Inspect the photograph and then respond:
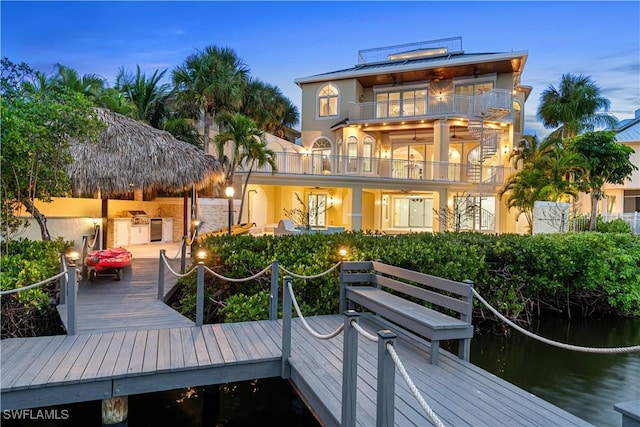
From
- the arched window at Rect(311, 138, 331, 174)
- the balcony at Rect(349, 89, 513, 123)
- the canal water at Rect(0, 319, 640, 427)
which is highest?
the balcony at Rect(349, 89, 513, 123)

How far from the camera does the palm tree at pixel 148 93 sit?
19.9m

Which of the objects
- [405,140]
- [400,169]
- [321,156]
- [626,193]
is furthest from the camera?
[626,193]

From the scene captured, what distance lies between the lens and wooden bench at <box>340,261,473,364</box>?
15.8 ft

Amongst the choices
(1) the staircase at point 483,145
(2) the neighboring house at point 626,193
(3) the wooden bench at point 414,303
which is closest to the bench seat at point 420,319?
(3) the wooden bench at point 414,303

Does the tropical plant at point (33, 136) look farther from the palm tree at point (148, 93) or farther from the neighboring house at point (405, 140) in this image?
the palm tree at point (148, 93)

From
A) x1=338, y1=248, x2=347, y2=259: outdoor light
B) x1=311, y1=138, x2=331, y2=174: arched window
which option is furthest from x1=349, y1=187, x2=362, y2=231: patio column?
x1=338, y1=248, x2=347, y2=259: outdoor light

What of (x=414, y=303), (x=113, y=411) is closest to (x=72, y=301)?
(x=113, y=411)

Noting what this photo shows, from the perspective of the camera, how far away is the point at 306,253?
7.81 meters

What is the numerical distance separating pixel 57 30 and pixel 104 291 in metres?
14.7

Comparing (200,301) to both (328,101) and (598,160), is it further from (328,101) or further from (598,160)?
(328,101)

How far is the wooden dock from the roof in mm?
17910

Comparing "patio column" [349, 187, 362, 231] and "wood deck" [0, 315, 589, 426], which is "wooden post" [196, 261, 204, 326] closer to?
"wood deck" [0, 315, 589, 426]

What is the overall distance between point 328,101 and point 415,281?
19120 millimetres

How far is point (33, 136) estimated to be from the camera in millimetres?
7062
